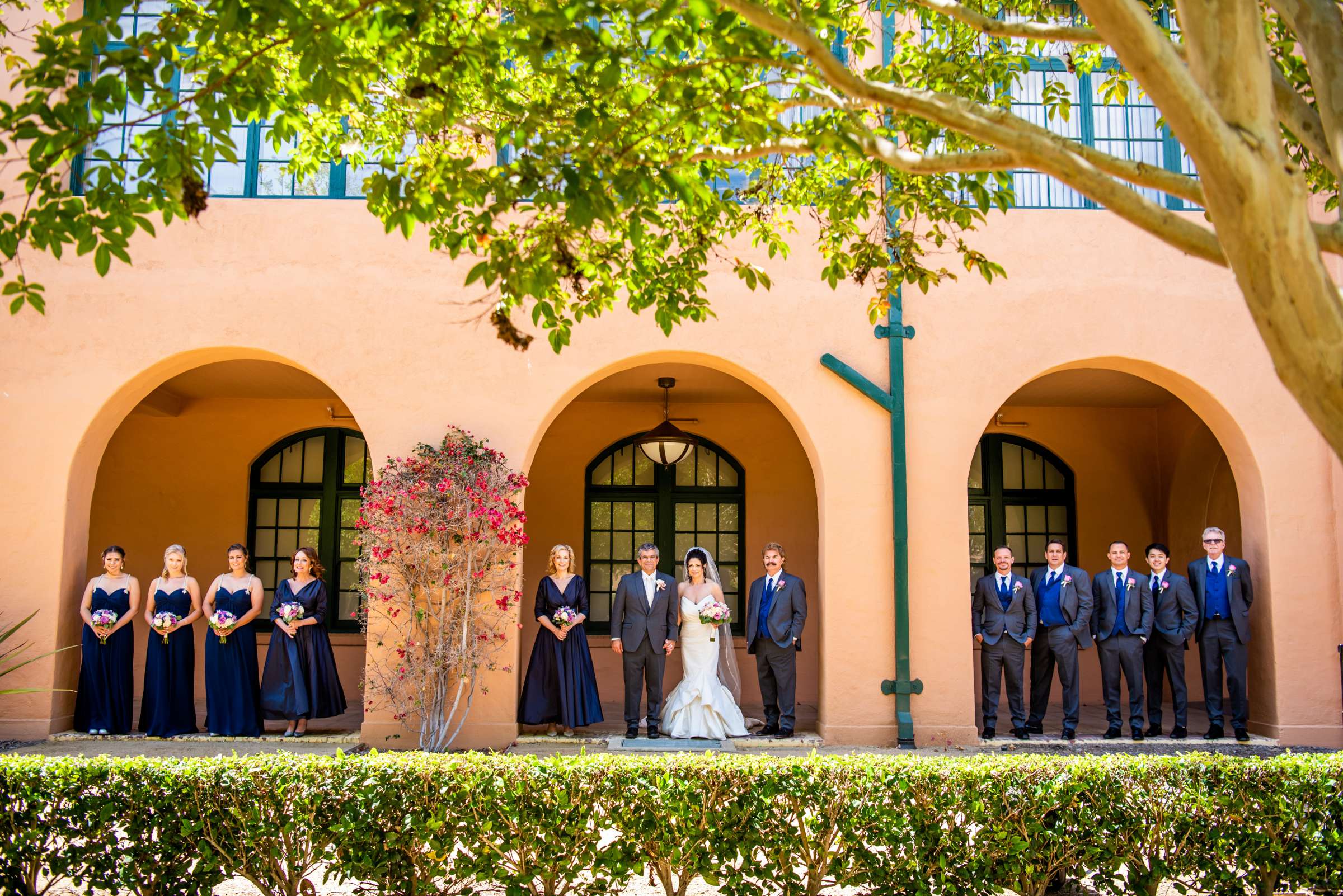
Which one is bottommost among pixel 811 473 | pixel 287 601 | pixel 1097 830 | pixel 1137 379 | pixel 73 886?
pixel 73 886

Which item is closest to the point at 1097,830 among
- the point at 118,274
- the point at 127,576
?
the point at 127,576

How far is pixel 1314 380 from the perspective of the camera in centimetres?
316

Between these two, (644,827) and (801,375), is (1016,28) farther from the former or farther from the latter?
(801,375)

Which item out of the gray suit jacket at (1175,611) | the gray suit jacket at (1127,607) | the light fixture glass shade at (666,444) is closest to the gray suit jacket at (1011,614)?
the gray suit jacket at (1127,607)

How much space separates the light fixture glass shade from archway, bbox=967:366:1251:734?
131 inches

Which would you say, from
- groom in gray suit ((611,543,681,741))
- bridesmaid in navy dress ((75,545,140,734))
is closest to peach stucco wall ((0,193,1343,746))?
bridesmaid in navy dress ((75,545,140,734))

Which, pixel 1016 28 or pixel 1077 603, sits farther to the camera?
pixel 1077 603

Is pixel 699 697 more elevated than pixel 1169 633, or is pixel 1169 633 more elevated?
pixel 1169 633

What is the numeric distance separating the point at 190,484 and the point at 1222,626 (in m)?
10.4

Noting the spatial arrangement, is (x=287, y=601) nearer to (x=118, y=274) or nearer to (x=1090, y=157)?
(x=118, y=274)

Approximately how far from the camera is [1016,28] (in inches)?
190

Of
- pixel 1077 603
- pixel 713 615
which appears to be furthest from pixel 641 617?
pixel 1077 603

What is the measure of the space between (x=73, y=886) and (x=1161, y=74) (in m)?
5.86

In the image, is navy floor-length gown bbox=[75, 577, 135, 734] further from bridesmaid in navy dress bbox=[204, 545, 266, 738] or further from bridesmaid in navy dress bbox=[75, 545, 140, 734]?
bridesmaid in navy dress bbox=[204, 545, 266, 738]
